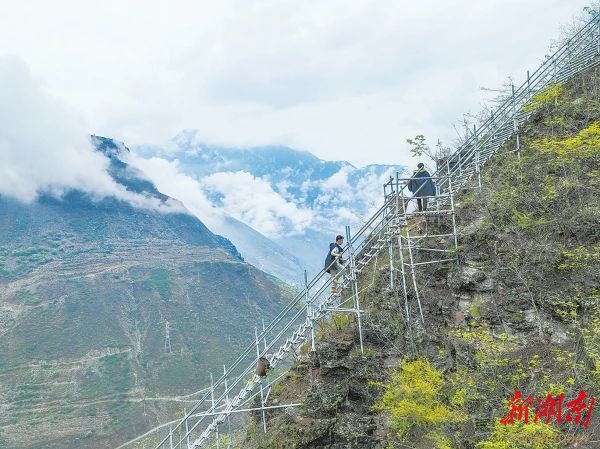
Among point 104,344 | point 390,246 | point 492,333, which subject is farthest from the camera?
point 104,344

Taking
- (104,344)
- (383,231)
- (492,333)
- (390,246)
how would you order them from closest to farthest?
1. (492,333)
2. (390,246)
3. (383,231)
4. (104,344)

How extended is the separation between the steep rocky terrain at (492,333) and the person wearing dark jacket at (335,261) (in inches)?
55.4

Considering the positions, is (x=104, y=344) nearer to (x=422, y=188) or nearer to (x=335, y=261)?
(x=335, y=261)

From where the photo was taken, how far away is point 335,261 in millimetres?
20422

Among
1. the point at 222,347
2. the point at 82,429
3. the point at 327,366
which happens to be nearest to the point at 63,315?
the point at 222,347

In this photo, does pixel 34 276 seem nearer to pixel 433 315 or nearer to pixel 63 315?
pixel 63 315

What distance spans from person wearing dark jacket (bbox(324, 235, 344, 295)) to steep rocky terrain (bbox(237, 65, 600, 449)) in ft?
4.62

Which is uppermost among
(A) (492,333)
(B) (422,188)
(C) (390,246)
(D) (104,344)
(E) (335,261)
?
(B) (422,188)

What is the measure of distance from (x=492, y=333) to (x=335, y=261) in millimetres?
6954

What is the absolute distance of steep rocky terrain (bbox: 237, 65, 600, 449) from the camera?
12.9 m

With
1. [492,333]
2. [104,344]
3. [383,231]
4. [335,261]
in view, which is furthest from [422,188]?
[104,344]

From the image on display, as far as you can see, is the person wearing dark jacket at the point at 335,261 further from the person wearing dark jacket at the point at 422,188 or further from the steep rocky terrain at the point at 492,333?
the person wearing dark jacket at the point at 422,188

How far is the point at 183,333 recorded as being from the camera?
502 ft

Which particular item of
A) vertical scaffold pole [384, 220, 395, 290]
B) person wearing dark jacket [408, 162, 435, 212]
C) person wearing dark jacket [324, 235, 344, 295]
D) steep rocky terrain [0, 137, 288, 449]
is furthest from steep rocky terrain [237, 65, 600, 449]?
steep rocky terrain [0, 137, 288, 449]
